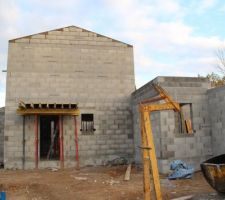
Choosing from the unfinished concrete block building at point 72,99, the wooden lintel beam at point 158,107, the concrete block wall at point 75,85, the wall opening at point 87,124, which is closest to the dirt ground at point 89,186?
the unfinished concrete block building at point 72,99

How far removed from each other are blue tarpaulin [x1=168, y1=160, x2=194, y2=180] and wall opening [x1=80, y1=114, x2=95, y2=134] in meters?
5.52

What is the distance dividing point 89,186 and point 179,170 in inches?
119

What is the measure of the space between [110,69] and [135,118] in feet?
9.37

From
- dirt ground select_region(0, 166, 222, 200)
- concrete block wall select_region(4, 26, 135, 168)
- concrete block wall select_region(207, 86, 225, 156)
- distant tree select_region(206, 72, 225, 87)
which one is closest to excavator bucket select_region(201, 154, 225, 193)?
dirt ground select_region(0, 166, 222, 200)

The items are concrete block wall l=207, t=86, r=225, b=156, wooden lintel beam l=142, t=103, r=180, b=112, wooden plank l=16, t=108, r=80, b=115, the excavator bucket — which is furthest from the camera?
wooden plank l=16, t=108, r=80, b=115

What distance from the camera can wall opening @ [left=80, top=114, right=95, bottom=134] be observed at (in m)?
15.9

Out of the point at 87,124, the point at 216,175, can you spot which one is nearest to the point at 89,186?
the point at 216,175

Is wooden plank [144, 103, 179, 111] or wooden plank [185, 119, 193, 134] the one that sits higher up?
wooden plank [144, 103, 179, 111]

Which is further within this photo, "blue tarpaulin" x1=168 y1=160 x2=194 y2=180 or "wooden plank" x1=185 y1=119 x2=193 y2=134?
"wooden plank" x1=185 y1=119 x2=193 y2=134

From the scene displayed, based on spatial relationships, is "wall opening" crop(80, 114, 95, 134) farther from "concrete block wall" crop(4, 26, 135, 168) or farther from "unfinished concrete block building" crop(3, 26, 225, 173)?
"concrete block wall" crop(4, 26, 135, 168)

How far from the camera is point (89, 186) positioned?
10297 mm

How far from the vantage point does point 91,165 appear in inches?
616

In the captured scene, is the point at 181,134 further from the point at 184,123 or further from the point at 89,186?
the point at 89,186

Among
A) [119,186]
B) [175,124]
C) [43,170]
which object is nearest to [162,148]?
[175,124]
